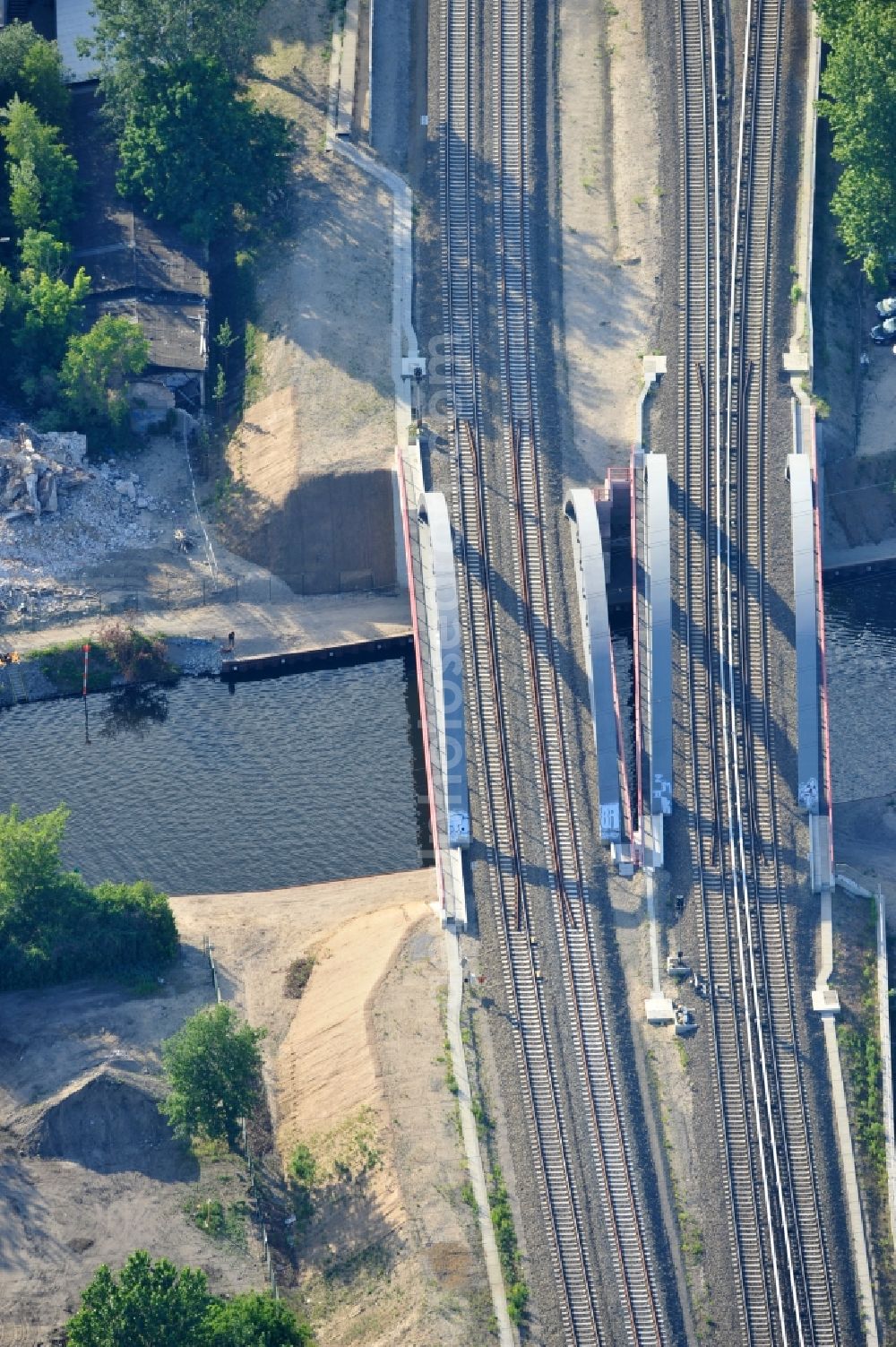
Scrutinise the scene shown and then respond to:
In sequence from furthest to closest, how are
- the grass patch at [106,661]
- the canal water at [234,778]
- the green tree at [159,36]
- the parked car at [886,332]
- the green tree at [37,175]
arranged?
the green tree at [37,175], the green tree at [159,36], the parked car at [886,332], the grass patch at [106,661], the canal water at [234,778]

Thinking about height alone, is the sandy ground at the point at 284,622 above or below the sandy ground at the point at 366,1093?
above

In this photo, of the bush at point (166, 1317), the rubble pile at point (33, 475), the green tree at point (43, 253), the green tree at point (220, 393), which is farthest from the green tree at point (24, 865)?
the green tree at point (43, 253)

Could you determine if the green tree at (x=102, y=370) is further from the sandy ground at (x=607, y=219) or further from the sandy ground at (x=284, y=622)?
the sandy ground at (x=607, y=219)

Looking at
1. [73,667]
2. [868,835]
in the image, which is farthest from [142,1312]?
[868,835]

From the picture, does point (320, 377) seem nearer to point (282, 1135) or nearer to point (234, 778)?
point (234, 778)

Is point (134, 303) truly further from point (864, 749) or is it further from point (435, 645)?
point (864, 749)

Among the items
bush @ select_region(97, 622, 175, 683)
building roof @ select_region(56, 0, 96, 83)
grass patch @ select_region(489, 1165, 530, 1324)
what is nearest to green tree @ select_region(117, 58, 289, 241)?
building roof @ select_region(56, 0, 96, 83)
